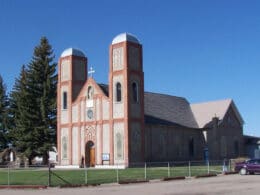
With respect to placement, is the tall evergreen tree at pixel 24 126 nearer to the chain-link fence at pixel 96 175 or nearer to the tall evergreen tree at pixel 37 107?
the tall evergreen tree at pixel 37 107

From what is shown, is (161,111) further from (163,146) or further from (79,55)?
(79,55)

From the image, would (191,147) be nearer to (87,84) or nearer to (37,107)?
(87,84)

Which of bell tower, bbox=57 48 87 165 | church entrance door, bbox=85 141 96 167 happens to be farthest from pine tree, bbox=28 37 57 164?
church entrance door, bbox=85 141 96 167

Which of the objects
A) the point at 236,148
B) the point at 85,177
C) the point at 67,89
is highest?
the point at 67,89

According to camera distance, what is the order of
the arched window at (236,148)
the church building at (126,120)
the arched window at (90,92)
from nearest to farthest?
the church building at (126,120), the arched window at (90,92), the arched window at (236,148)

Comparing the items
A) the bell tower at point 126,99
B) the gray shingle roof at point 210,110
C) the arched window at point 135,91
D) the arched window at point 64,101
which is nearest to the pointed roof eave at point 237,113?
the gray shingle roof at point 210,110

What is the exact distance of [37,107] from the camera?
6538cm

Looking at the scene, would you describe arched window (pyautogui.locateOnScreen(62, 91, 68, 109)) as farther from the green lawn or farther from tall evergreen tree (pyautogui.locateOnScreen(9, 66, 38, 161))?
the green lawn

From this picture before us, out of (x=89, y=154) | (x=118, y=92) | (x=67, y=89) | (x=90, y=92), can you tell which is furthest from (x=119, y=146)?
(x=67, y=89)

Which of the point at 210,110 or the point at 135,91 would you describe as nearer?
the point at 135,91

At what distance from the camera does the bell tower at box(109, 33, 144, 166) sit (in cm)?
5062

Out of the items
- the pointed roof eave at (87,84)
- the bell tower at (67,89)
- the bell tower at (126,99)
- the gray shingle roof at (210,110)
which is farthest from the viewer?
the gray shingle roof at (210,110)

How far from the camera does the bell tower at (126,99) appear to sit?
5062 centimetres

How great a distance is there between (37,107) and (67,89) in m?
8.77
